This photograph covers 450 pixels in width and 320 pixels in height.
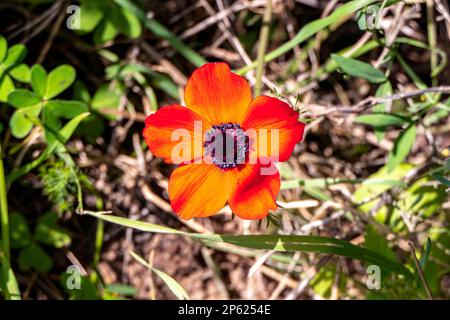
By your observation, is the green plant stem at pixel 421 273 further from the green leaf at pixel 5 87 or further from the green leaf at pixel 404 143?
the green leaf at pixel 5 87

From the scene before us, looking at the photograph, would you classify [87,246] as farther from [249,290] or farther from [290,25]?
[290,25]

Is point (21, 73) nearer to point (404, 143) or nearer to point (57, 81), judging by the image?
point (57, 81)

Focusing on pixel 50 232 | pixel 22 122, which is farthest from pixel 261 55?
pixel 50 232

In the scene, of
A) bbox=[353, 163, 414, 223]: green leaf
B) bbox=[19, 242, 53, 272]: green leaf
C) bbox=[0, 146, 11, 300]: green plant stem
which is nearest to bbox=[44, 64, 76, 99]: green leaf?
bbox=[0, 146, 11, 300]: green plant stem

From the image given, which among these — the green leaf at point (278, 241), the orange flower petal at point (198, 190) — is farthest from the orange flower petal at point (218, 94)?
the green leaf at point (278, 241)

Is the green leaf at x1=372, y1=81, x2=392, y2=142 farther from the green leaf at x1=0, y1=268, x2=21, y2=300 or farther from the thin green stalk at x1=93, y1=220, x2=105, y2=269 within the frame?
the green leaf at x1=0, y1=268, x2=21, y2=300
